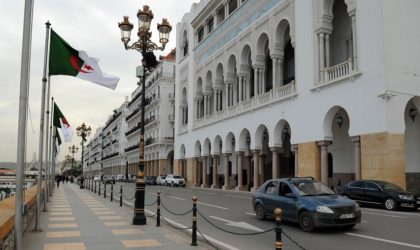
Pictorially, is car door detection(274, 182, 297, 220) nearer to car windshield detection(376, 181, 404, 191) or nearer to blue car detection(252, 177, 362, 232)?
blue car detection(252, 177, 362, 232)

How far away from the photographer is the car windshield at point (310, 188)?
499 inches

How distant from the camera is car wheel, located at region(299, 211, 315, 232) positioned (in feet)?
38.0

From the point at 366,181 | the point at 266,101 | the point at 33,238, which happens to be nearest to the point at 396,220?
the point at 366,181

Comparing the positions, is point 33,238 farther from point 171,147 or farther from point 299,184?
point 171,147

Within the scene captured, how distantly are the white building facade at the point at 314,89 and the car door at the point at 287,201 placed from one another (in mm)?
10605

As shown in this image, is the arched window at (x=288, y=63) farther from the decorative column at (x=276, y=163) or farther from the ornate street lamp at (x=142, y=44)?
the ornate street lamp at (x=142, y=44)

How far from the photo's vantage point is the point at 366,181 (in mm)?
20453

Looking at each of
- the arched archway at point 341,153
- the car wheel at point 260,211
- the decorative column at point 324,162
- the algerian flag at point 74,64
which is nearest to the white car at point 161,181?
the arched archway at point 341,153

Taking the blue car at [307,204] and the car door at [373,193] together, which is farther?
the car door at [373,193]

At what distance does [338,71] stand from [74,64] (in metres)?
18.7

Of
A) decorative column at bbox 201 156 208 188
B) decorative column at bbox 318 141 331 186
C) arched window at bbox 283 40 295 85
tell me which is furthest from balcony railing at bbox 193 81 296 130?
decorative column at bbox 318 141 331 186

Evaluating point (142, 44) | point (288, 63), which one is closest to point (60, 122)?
point (142, 44)

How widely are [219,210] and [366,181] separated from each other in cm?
737

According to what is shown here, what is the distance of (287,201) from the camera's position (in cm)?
1273
